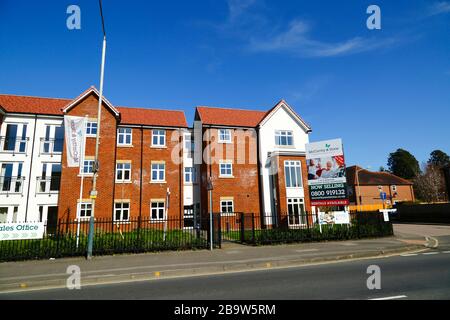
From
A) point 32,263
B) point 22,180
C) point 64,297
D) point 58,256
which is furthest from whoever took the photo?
point 22,180

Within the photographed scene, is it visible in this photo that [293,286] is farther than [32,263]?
No

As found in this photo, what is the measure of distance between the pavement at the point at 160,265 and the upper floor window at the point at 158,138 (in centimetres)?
1540

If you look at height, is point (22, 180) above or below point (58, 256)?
above

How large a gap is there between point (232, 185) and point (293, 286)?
1976 centimetres

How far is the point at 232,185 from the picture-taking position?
26.9 m

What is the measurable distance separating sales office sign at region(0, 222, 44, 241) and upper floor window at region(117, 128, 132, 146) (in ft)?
45.5

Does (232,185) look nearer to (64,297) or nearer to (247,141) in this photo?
(247,141)

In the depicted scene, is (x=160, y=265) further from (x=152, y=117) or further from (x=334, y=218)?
(x=152, y=117)

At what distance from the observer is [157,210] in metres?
26.0

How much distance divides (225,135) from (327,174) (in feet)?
39.1

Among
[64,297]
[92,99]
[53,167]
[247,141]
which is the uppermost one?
[92,99]

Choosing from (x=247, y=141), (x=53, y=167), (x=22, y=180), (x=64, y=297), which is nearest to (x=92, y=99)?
(x=53, y=167)

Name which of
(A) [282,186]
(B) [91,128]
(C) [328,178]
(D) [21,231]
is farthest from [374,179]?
(D) [21,231]
